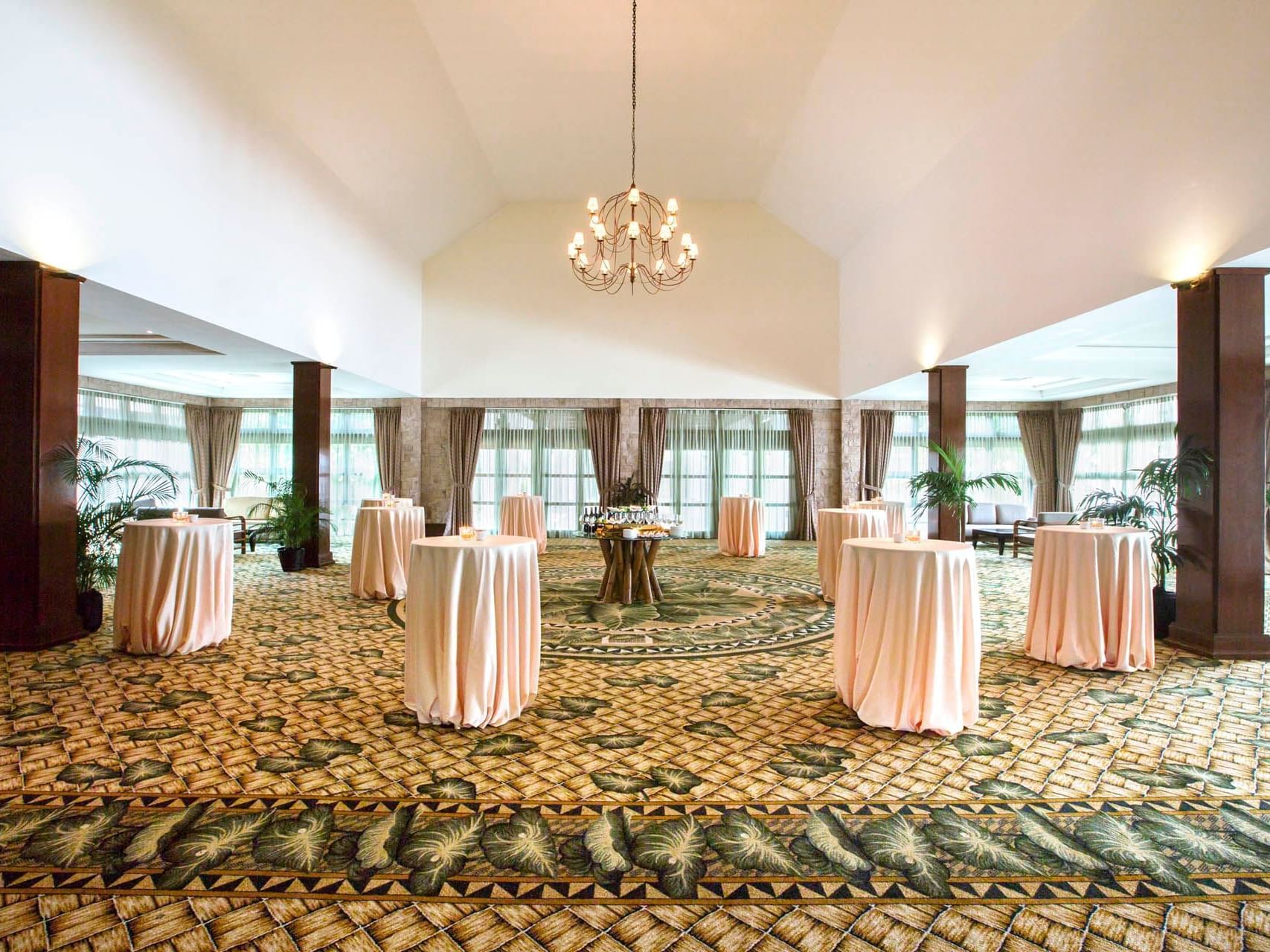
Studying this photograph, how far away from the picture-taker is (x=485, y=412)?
13.1 meters

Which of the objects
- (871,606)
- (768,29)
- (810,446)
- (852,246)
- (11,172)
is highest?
(768,29)

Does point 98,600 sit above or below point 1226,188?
below

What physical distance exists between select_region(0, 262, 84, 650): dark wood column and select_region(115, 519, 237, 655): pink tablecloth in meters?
0.53

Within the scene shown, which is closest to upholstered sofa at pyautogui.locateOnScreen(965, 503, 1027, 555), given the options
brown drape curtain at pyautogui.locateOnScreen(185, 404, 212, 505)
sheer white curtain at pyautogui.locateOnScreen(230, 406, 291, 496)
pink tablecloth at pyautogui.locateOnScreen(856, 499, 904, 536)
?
pink tablecloth at pyautogui.locateOnScreen(856, 499, 904, 536)

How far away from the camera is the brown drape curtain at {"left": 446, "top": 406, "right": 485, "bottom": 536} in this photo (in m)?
13.1

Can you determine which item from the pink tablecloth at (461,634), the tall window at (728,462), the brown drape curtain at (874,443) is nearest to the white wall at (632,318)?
the tall window at (728,462)

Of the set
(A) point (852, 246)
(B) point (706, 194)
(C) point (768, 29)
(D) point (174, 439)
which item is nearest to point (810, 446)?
(A) point (852, 246)

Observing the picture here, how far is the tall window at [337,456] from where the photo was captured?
14.0 meters

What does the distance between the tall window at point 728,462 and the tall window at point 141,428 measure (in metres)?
8.96

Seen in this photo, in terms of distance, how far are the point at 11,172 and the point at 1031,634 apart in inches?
294

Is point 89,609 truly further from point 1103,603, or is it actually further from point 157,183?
point 1103,603

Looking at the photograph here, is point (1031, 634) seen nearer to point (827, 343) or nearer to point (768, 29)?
point (768, 29)

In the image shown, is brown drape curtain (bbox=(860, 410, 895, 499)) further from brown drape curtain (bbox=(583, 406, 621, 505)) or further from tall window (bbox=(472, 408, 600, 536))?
tall window (bbox=(472, 408, 600, 536))

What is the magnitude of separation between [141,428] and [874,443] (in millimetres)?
14311
